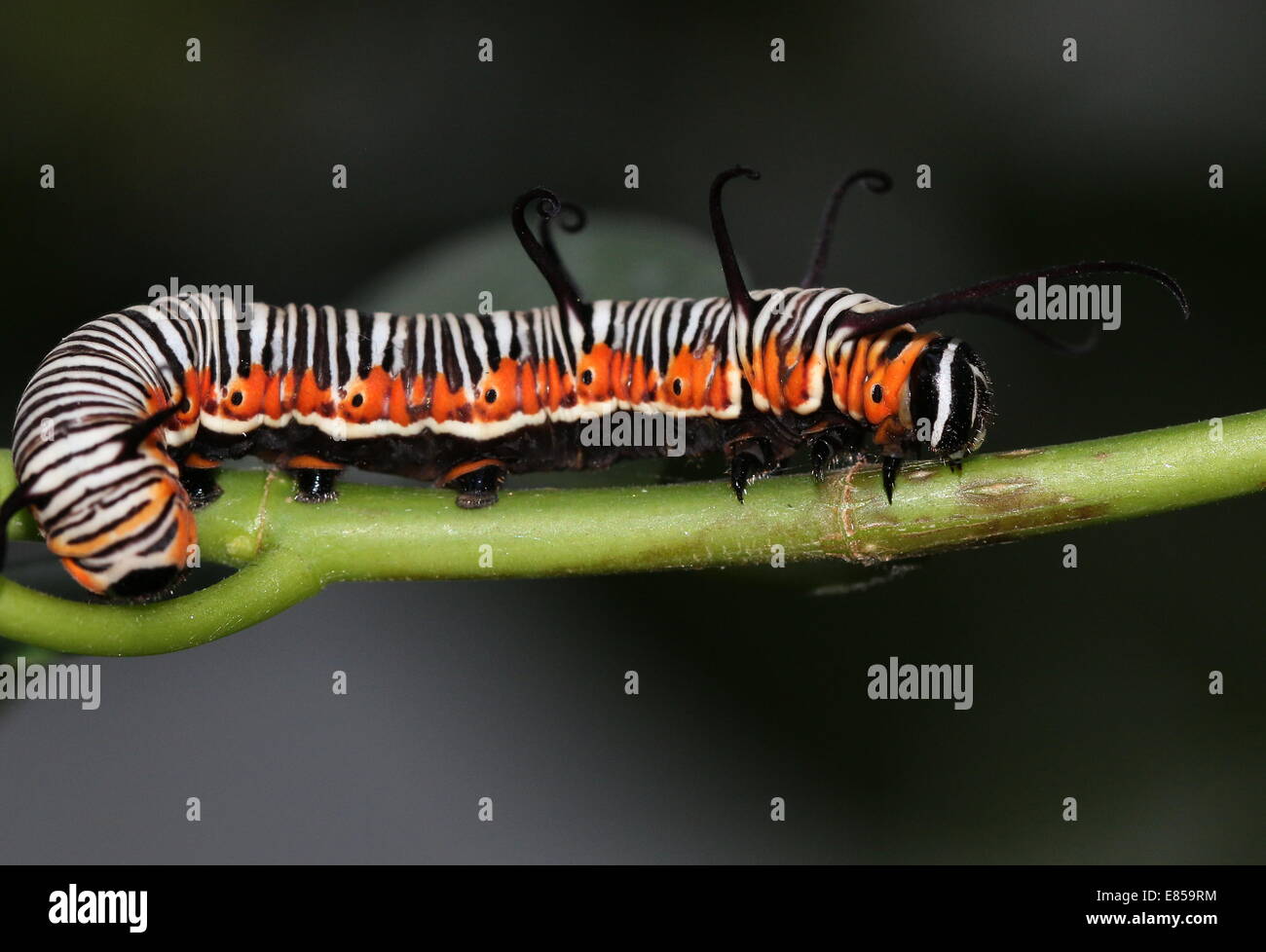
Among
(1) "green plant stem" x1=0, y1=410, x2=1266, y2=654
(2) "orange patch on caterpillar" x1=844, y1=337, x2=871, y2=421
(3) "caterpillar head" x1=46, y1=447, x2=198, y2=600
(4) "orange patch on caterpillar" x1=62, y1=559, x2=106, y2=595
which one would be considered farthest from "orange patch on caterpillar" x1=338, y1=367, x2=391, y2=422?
(2) "orange patch on caterpillar" x1=844, y1=337, x2=871, y2=421

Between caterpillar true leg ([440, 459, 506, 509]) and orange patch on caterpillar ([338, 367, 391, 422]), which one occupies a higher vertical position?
orange patch on caterpillar ([338, 367, 391, 422])

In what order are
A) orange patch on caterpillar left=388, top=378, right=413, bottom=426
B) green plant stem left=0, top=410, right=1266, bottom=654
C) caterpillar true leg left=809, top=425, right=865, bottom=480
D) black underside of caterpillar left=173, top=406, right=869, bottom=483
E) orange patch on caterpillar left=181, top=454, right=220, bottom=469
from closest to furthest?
green plant stem left=0, top=410, right=1266, bottom=654 → caterpillar true leg left=809, top=425, right=865, bottom=480 → orange patch on caterpillar left=181, top=454, right=220, bottom=469 → black underside of caterpillar left=173, top=406, right=869, bottom=483 → orange patch on caterpillar left=388, top=378, right=413, bottom=426

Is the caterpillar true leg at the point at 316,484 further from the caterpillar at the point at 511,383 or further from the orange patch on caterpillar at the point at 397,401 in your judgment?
the orange patch on caterpillar at the point at 397,401

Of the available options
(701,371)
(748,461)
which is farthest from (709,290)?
(748,461)

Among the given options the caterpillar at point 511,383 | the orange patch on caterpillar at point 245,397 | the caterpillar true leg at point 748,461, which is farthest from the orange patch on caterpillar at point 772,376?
the orange patch on caterpillar at point 245,397

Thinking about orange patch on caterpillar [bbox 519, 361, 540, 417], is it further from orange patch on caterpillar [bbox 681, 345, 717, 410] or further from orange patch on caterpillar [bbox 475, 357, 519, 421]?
orange patch on caterpillar [bbox 681, 345, 717, 410]

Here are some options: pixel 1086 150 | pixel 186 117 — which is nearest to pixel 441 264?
pixel 186 117

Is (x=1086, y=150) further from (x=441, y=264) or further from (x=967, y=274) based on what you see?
(x=441, y=264)
